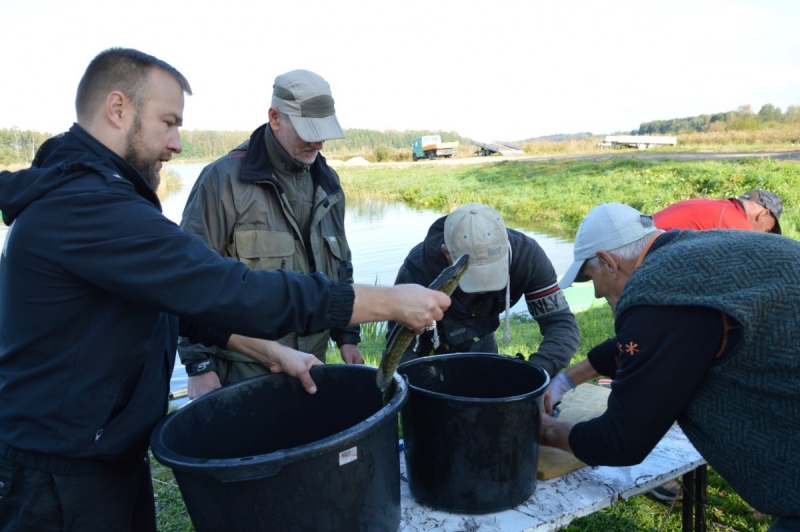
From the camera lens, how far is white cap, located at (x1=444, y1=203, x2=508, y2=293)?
101 inches

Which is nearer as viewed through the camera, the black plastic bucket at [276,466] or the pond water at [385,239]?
the black plastic bucket at [276,466]

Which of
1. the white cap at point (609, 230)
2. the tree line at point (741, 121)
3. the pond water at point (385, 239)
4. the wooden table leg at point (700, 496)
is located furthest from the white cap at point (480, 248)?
the tree line at point (741, 121)

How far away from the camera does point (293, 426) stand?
6.77 ft

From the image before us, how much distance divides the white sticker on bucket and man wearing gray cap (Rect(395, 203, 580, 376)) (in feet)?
4.29

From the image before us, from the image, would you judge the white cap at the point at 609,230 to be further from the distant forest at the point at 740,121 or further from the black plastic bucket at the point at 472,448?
the distant forest at the point at 740,121

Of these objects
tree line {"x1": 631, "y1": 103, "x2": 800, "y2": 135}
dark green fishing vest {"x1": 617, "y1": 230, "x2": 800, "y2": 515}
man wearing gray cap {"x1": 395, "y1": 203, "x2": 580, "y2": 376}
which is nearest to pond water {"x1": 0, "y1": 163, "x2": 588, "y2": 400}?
man wearing gray cap {"x1": 395, "y1": 203, "x2": 580, "y2": 376}

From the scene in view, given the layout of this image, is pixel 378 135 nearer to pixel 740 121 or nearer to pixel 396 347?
pixel 740 121

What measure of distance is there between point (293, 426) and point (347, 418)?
19 cm

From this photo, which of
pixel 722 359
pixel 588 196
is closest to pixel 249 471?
pixel 722 359

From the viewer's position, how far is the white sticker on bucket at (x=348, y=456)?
1387mm

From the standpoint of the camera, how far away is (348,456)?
1.40m

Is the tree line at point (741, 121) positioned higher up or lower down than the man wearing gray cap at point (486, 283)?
higher up

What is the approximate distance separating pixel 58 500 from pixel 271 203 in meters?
1.53

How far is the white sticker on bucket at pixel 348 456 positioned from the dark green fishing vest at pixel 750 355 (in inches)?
32.8
